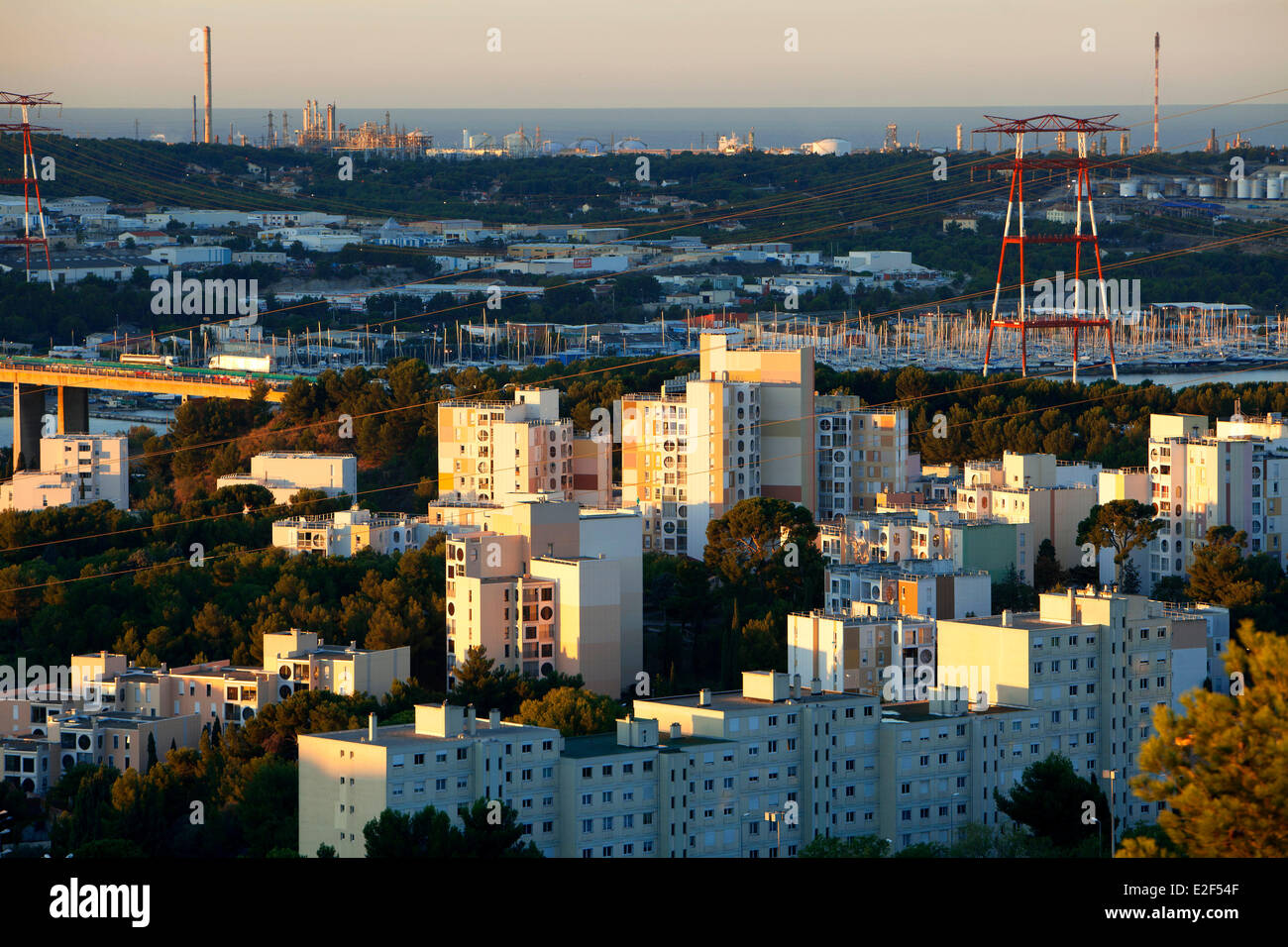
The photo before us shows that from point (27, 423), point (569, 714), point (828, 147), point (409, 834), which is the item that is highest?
point (828, 147)

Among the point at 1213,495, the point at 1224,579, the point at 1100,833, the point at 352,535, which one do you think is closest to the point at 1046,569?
the point at 1224,579

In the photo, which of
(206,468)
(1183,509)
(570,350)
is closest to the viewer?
(1183,509)

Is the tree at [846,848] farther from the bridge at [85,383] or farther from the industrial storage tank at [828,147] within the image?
the industrial storage tank at [828,147]

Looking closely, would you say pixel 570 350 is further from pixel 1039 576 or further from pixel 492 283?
pixel 1039 576

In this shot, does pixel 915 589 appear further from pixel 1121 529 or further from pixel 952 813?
pixel 952 813

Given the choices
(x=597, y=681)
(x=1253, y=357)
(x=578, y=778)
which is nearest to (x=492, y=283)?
(x=1253, y=357)

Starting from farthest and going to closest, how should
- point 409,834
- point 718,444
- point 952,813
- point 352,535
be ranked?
point 718,444 → point 352,535 → point 952,813 → point 409,834
